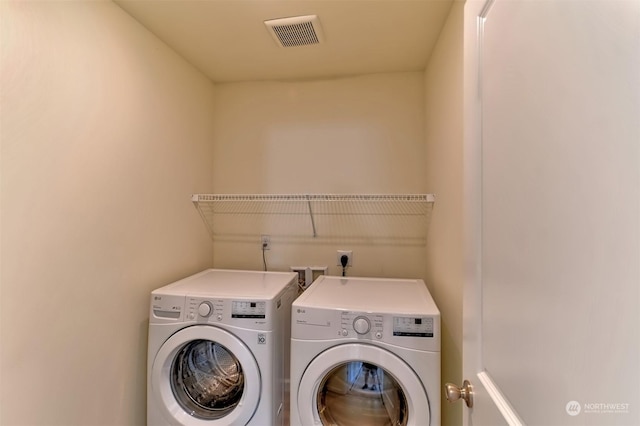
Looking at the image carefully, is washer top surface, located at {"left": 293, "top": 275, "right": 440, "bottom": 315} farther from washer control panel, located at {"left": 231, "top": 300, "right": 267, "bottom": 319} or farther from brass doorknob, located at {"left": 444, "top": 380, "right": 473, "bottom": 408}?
brass doorknob, located at {"left": 444, "top": 380, "right": 473, "bottom": 408}

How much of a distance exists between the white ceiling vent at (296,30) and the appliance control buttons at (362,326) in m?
1.48

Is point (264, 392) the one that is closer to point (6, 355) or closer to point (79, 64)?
point (6, 355)

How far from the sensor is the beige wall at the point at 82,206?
1.03 metres

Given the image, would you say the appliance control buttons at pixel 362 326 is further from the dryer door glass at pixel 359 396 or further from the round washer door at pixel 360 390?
the dryer door glass at pixel 359 396

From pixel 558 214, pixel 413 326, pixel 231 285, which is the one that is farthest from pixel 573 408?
pixel 231 285

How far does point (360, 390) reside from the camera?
1.42 metres

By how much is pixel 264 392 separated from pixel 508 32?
5.16 feet

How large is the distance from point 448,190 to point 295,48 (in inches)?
48.5

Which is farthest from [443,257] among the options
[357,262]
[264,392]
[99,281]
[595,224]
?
[99,281]

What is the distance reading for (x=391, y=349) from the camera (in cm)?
126

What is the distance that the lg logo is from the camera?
0.41 meters

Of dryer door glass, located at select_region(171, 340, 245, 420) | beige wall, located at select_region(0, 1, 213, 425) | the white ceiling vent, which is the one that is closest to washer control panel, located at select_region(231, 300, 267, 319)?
dryer door glass, located at select_region(171, 340, 245, 420)

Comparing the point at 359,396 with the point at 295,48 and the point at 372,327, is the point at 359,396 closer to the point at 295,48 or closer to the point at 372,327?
the point at 372,327

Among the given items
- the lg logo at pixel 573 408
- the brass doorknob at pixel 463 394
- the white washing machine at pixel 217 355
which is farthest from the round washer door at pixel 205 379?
the lg logo at pixel 573 408
